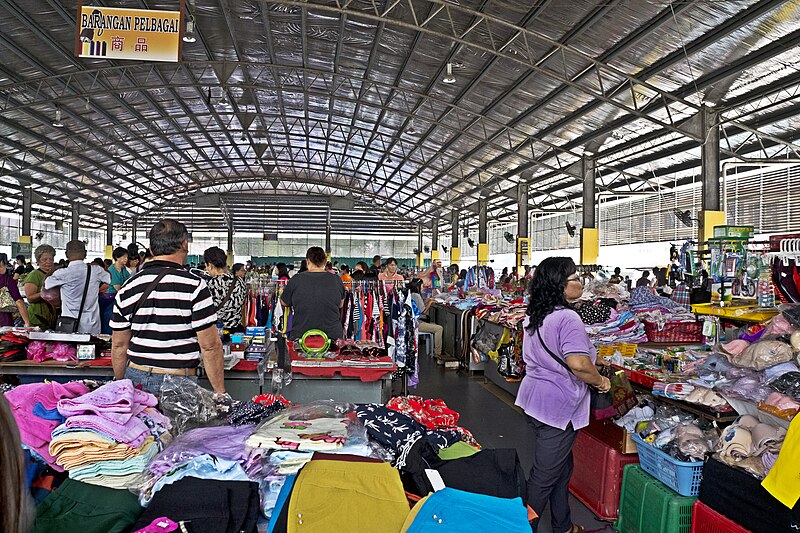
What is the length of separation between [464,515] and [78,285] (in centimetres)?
508

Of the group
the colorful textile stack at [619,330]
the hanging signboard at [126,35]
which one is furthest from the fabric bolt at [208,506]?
the hanging signboard at [126,35]

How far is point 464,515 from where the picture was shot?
1.65 meters

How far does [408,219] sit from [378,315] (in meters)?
28.8

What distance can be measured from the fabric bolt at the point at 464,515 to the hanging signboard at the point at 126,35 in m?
5.76

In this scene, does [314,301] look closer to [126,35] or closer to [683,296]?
[683,296]

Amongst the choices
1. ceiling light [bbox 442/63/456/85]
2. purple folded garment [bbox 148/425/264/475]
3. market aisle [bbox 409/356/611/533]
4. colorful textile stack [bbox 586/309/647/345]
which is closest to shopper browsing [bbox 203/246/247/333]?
market aisle [bbox 409/356/611/533]

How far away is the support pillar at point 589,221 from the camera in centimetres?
1585

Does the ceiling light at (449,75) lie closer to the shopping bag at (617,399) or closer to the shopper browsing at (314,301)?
the shopper browsing at (314,301)

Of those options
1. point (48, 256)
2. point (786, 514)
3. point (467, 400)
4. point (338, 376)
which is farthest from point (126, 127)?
point (786, 514)

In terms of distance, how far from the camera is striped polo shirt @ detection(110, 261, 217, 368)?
117 inches

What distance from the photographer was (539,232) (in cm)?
2858

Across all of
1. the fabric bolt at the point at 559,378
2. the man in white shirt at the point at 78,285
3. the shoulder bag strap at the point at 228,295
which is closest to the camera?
the fabric bolt at the point at 559,378

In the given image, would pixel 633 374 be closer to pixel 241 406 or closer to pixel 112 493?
pixel 241 406

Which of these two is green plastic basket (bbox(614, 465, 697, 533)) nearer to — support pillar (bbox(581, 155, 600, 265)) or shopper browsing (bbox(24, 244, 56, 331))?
shopper browsing (bbox(24, 244, 56, 331))
